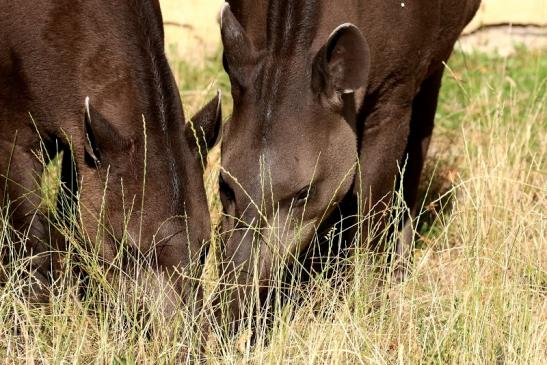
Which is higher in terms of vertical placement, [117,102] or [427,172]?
[117,102]

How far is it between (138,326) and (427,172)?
348cm

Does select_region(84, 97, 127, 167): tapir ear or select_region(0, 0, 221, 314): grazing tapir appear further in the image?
select_region(0, 0, 221, 314): grazing tapir

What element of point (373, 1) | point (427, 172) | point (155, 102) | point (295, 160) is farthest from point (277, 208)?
point (427, 172)

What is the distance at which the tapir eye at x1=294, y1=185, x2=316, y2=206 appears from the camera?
19.5 ft

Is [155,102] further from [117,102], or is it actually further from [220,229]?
[220,229]

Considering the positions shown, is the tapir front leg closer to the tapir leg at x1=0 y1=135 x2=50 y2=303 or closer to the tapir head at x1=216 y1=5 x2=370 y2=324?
the tapir head at x1=216 y1=5 x2=370 y2=324

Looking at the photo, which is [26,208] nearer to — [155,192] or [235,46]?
[155,192]

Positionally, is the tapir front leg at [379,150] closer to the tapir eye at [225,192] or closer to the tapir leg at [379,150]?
the tapir leg at [379,150]

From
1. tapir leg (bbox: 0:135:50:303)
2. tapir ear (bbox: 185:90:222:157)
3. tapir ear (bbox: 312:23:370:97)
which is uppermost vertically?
tapir ear (bbox: 312:23:370:97)

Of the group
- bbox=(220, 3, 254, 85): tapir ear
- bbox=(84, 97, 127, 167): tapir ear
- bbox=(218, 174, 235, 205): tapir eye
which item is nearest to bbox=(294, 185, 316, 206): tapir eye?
bbox=(218, 174, 235, 205): tapir eye

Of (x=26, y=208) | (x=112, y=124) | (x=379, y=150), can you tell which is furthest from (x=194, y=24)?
(x=112, y=124)

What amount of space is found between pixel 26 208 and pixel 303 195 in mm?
1425

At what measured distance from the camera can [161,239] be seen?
5.68 metres

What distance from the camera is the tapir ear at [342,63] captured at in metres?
5.80
